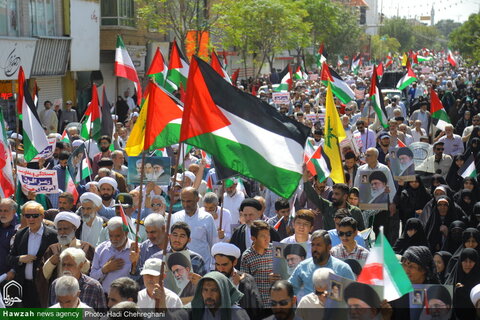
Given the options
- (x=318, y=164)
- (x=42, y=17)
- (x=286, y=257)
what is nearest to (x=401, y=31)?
(x=42, y=17)

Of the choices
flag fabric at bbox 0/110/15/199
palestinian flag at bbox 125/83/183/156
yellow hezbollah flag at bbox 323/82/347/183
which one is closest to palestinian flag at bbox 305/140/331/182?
yellow hezbollah flag at bbox 323/82/347/183

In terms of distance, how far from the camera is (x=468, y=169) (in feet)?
43.0

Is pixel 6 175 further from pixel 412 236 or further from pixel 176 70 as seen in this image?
pixel 176 70

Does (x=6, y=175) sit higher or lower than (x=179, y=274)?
higher

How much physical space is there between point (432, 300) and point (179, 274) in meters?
1.85

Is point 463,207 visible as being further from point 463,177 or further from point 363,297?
point 363,297

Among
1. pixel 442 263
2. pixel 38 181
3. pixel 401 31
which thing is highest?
pixel 38 181

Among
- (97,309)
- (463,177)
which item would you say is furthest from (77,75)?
(97,309)

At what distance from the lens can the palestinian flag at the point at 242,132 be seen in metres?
6.67

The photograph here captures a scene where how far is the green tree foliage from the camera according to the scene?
106 metres

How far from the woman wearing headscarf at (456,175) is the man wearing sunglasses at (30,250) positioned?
23.6ft

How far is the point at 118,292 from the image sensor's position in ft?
19.5

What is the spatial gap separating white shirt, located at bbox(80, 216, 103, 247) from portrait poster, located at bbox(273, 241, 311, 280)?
7.09 feet

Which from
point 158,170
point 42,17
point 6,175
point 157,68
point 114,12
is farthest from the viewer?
point 114,12
